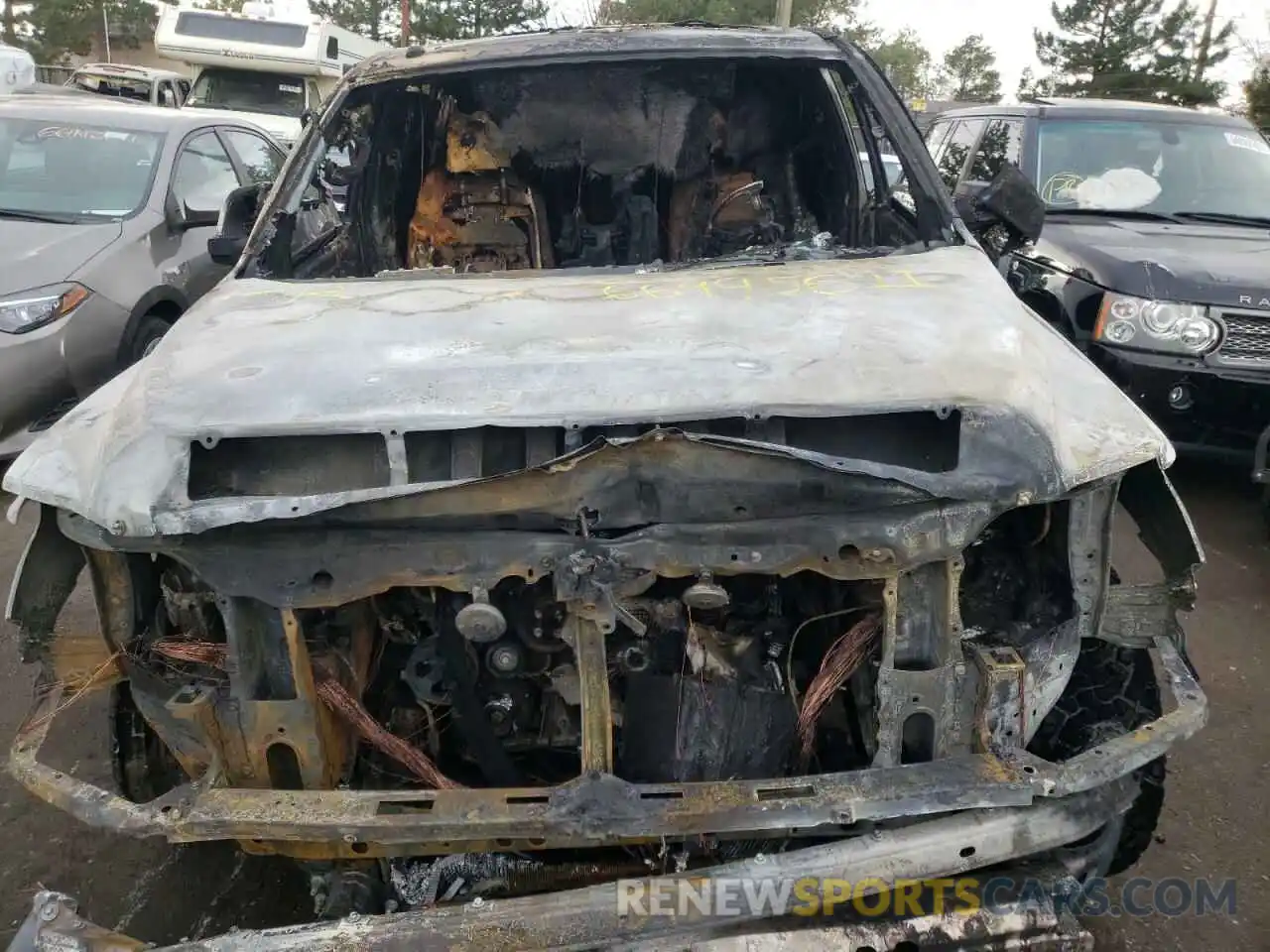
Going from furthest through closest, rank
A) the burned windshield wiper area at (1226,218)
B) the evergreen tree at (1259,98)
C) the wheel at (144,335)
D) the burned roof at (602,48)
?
the evergreen tree at (1259,98) → the wheel at (144,335) → the burned windshield wiper area at (1226,218) → the burned roof at (602,48)

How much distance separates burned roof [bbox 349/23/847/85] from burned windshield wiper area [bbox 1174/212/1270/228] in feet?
9.48

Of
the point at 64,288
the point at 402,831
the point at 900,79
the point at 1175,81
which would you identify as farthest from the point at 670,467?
the point at 900,79

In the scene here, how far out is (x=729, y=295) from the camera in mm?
2588

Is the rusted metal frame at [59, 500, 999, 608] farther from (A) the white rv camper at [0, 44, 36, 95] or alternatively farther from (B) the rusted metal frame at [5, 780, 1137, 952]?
(A) the white rv camper at [0, 44, 36, 95]

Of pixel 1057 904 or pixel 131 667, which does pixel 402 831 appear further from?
pixel 1057 904

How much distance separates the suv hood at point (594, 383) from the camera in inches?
76.0

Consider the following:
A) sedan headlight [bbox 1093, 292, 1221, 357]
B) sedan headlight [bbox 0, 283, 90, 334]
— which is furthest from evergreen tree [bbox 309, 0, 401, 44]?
sedan headlight [bbox 1093, 292, 1221, 357]

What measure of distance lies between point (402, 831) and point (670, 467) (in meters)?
0.85

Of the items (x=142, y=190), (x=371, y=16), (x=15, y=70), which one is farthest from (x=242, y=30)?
(x=371, y=16)

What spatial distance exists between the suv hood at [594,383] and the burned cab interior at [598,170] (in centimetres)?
128

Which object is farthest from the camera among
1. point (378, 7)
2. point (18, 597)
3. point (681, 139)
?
point (378, 7)

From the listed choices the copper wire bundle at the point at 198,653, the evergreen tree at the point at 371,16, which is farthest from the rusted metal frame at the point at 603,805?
the evergreen tree at the point at 371,16

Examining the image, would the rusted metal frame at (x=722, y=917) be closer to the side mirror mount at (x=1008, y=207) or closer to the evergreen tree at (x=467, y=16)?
the side mirror mount at (x=1008, y=207)

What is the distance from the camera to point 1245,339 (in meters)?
4.38
